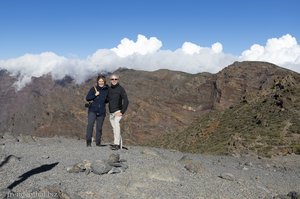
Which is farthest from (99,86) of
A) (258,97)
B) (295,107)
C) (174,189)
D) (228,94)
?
(228,94)

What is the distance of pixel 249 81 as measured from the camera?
481 feet

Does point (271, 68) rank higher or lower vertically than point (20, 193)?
higher

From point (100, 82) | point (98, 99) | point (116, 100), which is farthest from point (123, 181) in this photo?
point (100, 82)

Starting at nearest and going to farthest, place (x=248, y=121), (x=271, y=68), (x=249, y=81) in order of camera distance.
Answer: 1. (x=248, y=121)
2. (x=249, y=81)
3. (x=271, y=68)

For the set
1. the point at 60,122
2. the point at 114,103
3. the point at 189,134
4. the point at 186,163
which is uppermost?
the point at 114,103

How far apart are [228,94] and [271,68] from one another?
24546mm

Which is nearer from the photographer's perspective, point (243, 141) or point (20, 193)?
point (20, 193)

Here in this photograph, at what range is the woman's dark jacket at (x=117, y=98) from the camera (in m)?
17.0

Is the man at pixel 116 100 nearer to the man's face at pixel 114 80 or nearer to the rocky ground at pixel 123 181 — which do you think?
the man's face at pixel 114 80

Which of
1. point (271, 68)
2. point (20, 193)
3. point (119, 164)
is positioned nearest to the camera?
point (20, 193)

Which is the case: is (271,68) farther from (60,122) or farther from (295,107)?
(295,107)

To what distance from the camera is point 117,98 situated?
17094mm

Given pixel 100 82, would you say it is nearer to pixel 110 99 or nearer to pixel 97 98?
pixel 97 98

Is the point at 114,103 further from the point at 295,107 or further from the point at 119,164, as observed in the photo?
the point at 295,107
